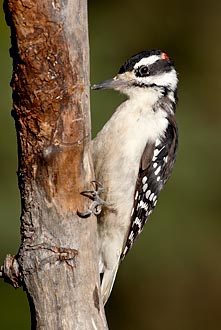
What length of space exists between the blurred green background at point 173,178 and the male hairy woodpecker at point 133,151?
2032 millimetres

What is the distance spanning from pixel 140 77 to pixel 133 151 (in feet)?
1.56

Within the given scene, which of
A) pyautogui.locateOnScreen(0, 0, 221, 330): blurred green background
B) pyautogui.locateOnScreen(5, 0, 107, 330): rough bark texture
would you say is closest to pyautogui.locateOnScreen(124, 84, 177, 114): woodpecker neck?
pyautogui.locateOnScreen(5, 0, 107, 330): rough bark texture

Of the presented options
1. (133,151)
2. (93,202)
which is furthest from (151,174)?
(93,202)

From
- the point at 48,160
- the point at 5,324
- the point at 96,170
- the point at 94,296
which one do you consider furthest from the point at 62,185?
the point at 5,324

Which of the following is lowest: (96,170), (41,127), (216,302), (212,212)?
(216,302)

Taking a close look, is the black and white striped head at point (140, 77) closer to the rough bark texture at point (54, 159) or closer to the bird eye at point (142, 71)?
the bird eye at point (142, 71)

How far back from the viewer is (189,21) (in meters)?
9.45

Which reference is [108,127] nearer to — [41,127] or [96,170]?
[96,170]

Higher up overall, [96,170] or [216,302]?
[96,170]

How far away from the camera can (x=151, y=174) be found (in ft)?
18.1

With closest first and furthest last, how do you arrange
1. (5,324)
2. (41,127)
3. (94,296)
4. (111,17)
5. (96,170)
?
(41,127), (94,296), (96,170), (5,324), (111,17)

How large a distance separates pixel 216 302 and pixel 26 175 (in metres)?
4.88

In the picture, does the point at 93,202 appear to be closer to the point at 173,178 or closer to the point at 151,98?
the point at 151,98

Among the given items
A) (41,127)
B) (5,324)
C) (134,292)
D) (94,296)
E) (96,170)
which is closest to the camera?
(41,127)
